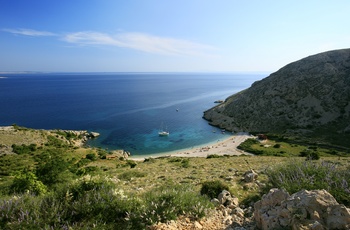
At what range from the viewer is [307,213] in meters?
6.16

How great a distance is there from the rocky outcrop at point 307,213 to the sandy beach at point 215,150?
52874mm

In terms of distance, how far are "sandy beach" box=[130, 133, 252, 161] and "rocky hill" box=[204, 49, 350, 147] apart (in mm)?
13860

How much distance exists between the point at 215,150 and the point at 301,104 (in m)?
53.0

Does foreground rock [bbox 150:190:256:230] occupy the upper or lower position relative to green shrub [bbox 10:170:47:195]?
upper

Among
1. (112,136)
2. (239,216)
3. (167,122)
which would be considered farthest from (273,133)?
(239,216)

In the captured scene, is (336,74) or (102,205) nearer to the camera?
(102,205)

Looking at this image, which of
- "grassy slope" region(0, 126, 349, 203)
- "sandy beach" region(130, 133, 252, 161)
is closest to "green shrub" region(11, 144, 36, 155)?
"grassy slope" region(0, 126, 349, 203)

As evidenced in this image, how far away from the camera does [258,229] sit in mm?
7164

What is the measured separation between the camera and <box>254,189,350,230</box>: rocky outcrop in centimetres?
578

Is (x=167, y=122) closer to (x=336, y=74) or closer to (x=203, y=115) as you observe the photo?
(x=203, y=115)

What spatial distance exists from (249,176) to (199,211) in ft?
32.2

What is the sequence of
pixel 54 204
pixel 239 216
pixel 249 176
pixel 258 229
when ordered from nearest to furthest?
pixel 258 229 → pixel 54 204 → pixel 239 216 → pixel 249 176

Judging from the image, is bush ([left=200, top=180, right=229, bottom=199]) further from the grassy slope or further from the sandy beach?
the sandy beach

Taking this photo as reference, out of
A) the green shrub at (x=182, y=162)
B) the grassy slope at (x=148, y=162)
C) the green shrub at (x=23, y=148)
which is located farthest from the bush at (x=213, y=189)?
the green shrub at (x=23, y=148)
